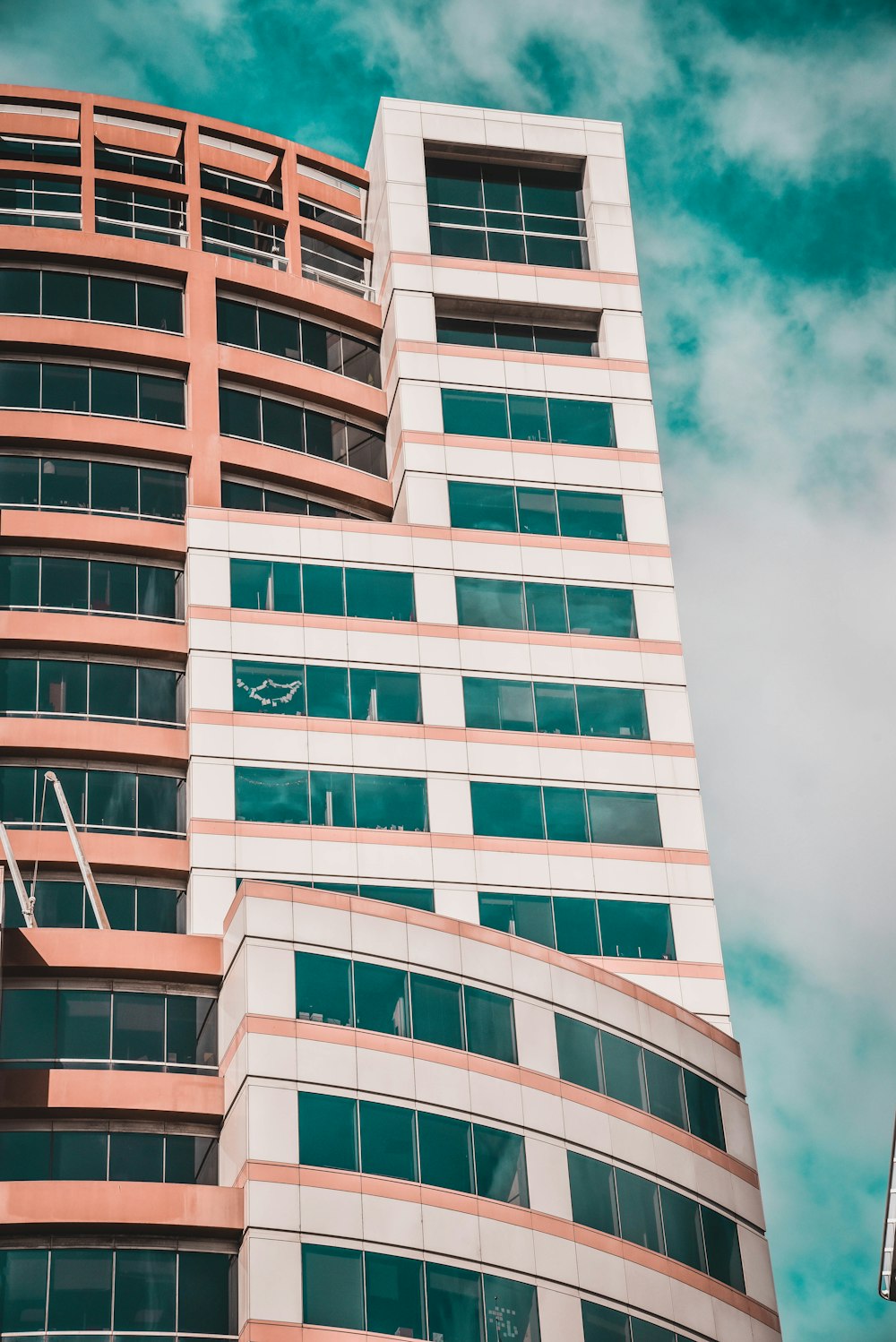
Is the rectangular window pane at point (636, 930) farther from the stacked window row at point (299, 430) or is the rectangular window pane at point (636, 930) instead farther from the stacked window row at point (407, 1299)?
the stacked window row at point (299, 430)

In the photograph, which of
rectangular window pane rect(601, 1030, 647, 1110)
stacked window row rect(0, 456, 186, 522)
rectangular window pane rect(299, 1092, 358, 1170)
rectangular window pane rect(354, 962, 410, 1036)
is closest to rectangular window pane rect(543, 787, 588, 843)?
rectangular window pane rect(601, 1030, 647, 1110)

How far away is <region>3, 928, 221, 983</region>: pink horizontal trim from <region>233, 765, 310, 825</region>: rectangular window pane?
17.8ft

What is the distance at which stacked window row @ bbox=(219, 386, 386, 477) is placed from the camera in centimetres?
7544

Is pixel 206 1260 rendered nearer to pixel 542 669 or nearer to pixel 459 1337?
pixel 459 1337

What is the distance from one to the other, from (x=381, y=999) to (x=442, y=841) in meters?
9.47

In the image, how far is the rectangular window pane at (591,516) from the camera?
74.5 metres

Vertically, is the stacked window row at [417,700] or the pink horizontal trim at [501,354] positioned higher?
the pink horizontal trim at [501,354]

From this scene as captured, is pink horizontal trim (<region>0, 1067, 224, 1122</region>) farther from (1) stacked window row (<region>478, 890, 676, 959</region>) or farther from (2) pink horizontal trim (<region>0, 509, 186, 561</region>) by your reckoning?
(2) pink horizontal trim (<region>0, 509, 186, 561</region>)

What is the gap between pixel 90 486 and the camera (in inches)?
2852

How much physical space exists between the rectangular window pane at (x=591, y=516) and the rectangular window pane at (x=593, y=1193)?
956 inches

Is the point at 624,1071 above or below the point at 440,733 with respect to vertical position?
below

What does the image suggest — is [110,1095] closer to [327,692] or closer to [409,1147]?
[409,1147]

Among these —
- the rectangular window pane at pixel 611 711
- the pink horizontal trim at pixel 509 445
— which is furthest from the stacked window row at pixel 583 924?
the pink horizontal trim at pixel 509 445

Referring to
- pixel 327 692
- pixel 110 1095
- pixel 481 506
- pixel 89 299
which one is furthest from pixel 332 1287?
pixel 89 299
